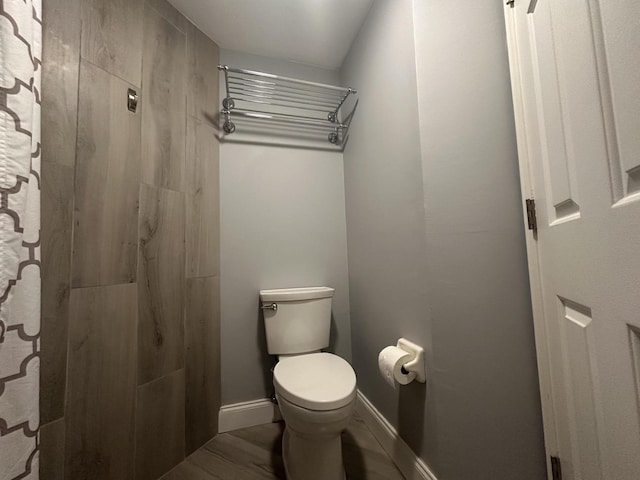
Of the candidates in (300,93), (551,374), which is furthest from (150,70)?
(551,374)

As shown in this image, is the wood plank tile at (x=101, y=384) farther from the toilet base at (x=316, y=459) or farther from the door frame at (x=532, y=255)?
the door frame at (x=532, y=255)

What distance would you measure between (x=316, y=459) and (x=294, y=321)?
1.91 ft

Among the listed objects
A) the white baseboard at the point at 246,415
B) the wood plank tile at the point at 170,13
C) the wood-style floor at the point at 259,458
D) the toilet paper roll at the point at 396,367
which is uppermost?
the wood plank tile at the point at 170,13

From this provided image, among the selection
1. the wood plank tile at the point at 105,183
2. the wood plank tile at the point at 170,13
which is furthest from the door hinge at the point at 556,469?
the wood plank tile at the point at 170,13

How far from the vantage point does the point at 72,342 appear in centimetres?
83

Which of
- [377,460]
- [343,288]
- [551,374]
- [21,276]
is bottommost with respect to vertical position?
[377,460]

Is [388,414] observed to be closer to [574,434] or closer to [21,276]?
[574,434]

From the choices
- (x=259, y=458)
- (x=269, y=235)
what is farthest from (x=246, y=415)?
(x=269, y=235)

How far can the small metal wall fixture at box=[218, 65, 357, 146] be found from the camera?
149 cm

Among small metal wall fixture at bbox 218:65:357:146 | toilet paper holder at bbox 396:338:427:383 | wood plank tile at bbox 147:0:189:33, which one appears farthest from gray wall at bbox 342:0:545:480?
wood plank tile at bbox 147:0:189:33

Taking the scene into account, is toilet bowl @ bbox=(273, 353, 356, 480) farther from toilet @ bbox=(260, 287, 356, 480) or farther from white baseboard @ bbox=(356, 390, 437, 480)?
white baseboard @ bbox=(356, 390, 437, 480)

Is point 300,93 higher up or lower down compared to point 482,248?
higher up

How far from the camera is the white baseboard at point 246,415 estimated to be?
1365mm

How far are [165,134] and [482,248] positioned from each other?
1.39 meters
